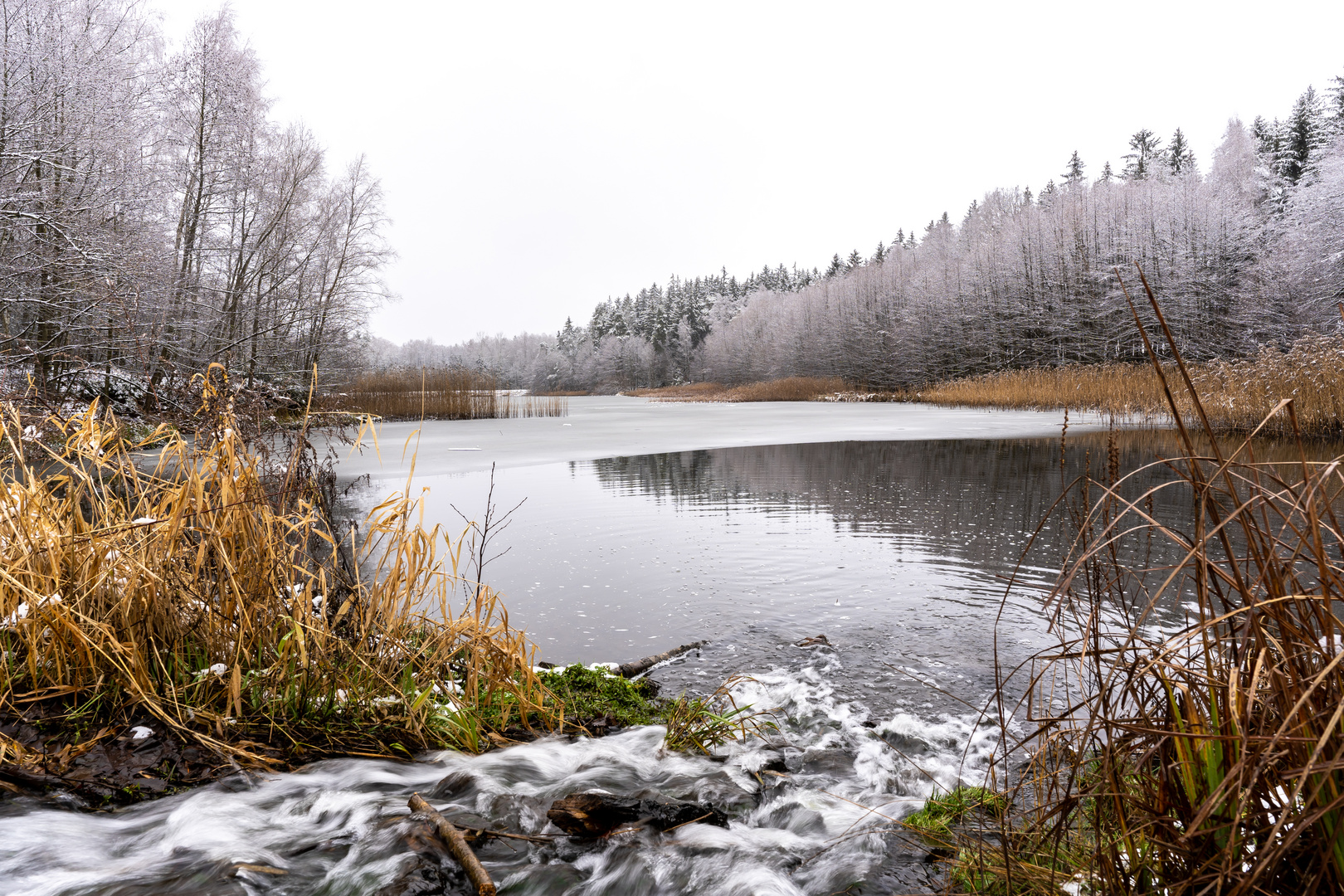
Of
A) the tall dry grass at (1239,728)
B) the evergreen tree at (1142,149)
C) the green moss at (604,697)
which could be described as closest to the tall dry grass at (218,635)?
the green moss at (604,697)

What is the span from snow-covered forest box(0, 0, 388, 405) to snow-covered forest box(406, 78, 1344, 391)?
11112 millimetres

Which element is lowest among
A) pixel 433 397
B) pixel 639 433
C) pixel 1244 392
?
pixel 639 433

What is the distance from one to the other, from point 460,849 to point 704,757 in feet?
3.07

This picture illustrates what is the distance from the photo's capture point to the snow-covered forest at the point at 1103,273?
2594 centimetres

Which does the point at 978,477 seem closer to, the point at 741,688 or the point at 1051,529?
the point at 1051,529

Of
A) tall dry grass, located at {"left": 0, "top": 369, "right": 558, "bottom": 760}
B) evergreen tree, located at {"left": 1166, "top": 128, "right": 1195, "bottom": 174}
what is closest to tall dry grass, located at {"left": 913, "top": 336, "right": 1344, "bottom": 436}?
tall dry grass, located at {"left": 0, "top": 369, "right": 558, "bottom": 760}

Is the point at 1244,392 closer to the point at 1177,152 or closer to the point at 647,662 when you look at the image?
the point at 647,662

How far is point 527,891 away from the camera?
1675mm

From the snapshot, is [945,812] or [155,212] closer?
[945,812]

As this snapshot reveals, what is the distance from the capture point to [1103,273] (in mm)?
31203

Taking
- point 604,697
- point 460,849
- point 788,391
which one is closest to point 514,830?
point 460,849

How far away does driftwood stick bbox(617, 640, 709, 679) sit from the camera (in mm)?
3184

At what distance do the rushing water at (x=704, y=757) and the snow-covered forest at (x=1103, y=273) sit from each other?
1715 centimetres

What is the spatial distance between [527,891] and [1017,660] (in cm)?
256
